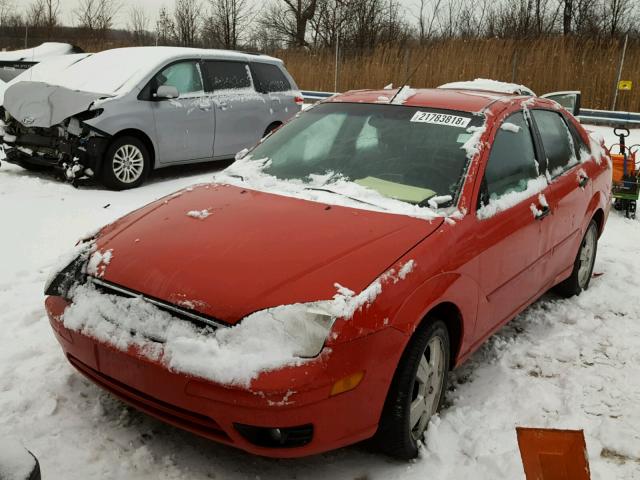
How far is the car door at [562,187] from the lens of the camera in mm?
3891

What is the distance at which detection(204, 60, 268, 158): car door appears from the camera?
826 centimetres

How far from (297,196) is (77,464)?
5.35ft

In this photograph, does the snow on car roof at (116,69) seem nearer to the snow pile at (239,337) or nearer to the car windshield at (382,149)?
the car windshield at (382,149)

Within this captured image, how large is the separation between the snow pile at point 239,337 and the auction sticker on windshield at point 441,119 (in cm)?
141

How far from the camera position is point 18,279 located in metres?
4.36

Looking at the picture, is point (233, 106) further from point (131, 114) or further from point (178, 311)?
point (178, 311)

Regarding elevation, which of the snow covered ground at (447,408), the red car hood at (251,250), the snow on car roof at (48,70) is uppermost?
the snow on car roof at (48,70)

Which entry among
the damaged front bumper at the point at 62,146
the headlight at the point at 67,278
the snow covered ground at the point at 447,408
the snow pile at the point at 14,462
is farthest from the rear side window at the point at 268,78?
the snow pile at the point at 14,462

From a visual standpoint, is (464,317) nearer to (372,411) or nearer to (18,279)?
(372,411)

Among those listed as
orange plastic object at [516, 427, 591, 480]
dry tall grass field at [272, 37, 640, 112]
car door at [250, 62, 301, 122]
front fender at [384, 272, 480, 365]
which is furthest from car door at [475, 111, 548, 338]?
dry tall grass field at [272, 37, 640, 112]

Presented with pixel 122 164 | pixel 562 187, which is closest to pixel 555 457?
pixel 562 187

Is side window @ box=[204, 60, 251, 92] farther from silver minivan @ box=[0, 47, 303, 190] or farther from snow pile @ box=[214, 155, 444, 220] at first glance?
snow pile @ box=[214, 155, 444, 220]

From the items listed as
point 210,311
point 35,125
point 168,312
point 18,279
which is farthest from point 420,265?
point 35,125

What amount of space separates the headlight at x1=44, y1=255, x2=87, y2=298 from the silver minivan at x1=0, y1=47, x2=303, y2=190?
4.38 metres
